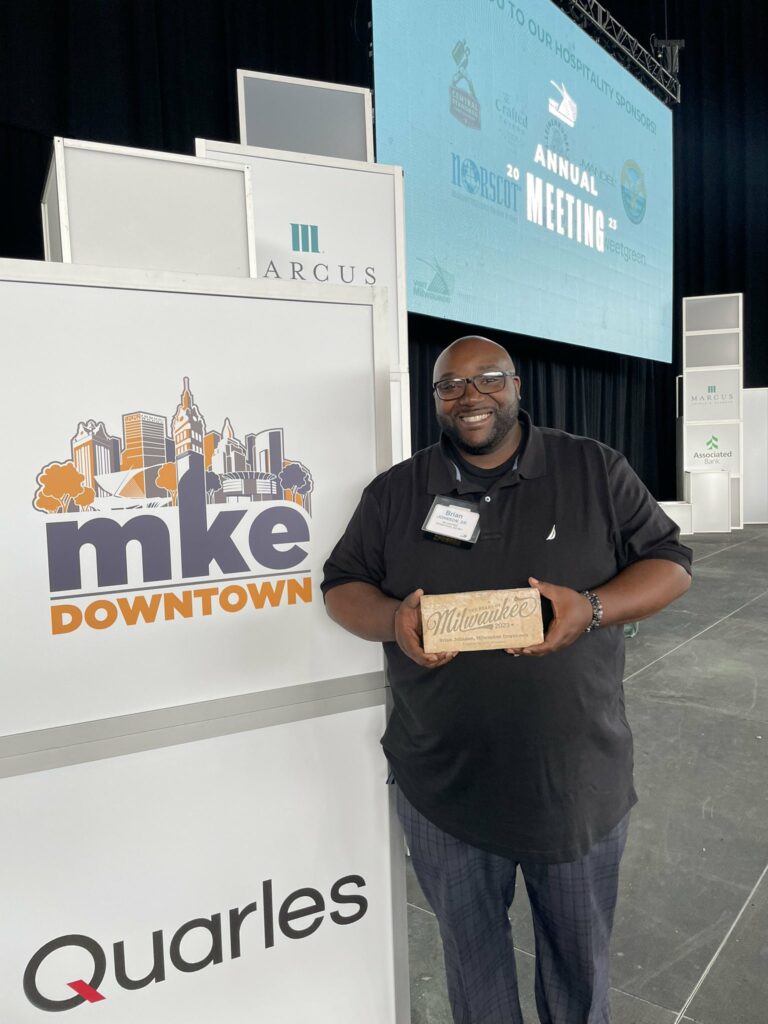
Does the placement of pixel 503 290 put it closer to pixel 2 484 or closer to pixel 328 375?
pixel 328 375

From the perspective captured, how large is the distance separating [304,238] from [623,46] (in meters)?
6.60

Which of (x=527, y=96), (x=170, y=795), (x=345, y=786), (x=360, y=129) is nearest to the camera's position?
(x=170, y=795)

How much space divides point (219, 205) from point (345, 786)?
1365mm

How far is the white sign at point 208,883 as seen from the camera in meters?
0.97

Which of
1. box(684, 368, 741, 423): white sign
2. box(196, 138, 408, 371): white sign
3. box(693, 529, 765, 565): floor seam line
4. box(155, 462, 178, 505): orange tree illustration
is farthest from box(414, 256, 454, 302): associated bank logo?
box(684, 368, 741, 423): white sign

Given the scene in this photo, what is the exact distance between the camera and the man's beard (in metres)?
1.09

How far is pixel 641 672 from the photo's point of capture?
3.66m

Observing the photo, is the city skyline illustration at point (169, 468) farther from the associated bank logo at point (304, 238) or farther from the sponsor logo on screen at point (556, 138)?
the sponsor logo on screen at point (556, 138)

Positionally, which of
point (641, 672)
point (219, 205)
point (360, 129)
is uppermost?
point (360, 129)

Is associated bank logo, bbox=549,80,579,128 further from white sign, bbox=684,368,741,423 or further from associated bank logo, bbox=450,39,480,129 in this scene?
white sign, bbox=684,368,741,423

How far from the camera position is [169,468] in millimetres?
1014

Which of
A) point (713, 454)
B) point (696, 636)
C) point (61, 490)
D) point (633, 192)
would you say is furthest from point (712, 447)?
point (61, 490)

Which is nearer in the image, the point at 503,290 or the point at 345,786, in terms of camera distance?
the point at 345,786

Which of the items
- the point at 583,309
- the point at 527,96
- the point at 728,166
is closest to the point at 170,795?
the point at 527,96
